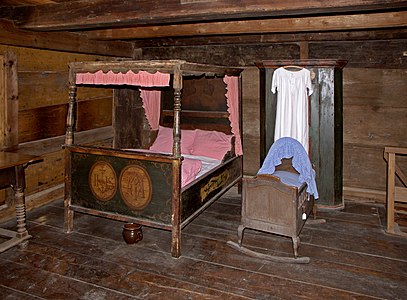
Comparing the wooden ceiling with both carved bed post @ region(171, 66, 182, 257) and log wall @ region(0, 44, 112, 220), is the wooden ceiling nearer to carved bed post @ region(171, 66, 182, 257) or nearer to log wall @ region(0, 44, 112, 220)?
log wall @ region(0, 44, 112, 220)

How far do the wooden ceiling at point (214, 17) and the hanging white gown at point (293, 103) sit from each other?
2.04 ft

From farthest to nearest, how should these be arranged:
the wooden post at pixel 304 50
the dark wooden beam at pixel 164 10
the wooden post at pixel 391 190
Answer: the wooden post at pixel 304 50
the wooden post at pixel 391 190
the dark wooden beam at pixel 164 10

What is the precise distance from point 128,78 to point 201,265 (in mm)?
2162

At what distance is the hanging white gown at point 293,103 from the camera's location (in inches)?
197

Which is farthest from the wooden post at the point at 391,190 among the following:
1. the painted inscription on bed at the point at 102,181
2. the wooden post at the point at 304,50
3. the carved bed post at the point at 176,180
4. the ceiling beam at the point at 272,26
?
the painted inscription on bed at the point at 102,181

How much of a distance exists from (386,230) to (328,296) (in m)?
1.87

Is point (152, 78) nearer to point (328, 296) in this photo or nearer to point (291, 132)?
point (291, 132)

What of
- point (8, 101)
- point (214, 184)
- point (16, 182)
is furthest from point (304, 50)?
point (16, 182)

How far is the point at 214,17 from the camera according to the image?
352 centimetres

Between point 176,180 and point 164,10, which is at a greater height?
point 164,10

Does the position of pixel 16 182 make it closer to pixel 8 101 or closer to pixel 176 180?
pixel 8 101

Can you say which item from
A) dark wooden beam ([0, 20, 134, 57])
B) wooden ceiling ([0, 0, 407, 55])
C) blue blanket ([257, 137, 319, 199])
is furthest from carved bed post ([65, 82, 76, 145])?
blue blanket ([257, 137, 319, 199])

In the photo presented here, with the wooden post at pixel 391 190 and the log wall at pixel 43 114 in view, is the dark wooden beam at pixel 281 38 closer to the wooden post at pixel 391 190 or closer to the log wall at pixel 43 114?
the log wall at pixel 43 114

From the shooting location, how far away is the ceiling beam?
14.1 ft
